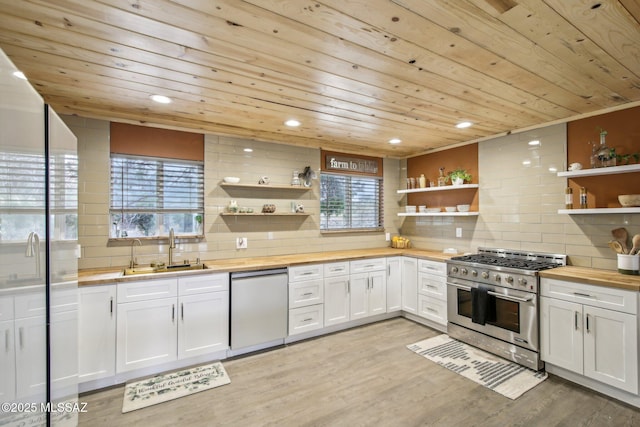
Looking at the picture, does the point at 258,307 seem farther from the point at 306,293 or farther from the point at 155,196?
the point at 155,196

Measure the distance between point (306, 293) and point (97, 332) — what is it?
6.64 feet

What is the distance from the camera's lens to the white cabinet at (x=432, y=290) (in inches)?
150

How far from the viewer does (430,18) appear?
1610 millimetres

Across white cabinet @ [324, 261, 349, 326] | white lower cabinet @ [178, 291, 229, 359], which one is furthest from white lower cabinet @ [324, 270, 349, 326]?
white lower cabinet @ [178, 291, 229, 359]

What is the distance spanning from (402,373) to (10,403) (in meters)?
2.79

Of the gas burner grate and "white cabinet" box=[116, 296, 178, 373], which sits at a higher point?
the gas burner grate

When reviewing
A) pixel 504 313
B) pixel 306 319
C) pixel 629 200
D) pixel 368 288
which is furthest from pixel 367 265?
pixel 629 200

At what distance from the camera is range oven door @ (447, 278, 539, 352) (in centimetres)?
296

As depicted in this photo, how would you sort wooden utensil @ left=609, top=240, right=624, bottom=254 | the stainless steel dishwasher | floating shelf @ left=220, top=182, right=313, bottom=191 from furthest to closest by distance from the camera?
floating shelf @ left=220, top=182, right=313, bottom=191, the stainless steel dishwasher, wooden utensil @ left=609, top=240, right=624, bottom=254

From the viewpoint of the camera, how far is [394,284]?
171 inches

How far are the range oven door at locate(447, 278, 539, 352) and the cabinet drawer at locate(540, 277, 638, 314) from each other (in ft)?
0.53

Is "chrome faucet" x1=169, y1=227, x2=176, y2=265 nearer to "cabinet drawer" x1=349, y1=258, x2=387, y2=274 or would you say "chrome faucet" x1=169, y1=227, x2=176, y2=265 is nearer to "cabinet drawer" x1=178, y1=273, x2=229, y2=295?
"cabinet drawer" x1=178, y1=273, x2=229, y2=295

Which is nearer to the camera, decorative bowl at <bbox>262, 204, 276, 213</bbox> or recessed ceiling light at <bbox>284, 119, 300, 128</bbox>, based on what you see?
recessed ceiling light at <bbox>284, 119, 300, 128</bbox>

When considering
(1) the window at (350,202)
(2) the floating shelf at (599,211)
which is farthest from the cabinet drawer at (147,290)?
(2) the floating shelf at (599,211)
